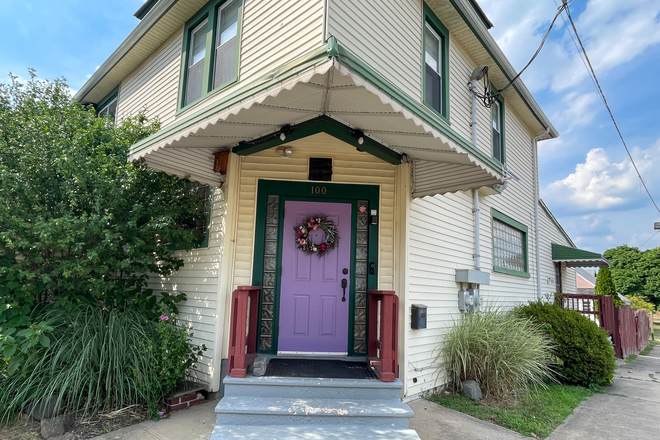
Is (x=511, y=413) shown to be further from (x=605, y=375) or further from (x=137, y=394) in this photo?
(x=137, y=394)

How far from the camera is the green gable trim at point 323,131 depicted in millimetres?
3844

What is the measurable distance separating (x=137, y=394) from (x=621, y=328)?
417 inches

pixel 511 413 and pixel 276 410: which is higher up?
pixel 276 410

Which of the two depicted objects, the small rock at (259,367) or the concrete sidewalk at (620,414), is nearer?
the small rock at (259,367)

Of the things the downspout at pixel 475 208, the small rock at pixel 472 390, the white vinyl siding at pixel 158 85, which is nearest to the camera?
the small rock at pixel 472 390

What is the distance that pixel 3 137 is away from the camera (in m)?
4.55

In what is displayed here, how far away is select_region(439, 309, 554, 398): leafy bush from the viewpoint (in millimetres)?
5258

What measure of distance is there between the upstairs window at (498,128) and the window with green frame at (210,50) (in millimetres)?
5696

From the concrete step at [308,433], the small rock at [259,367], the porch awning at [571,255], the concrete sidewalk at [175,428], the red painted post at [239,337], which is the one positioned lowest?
the concrete sidewalk at [175,428]

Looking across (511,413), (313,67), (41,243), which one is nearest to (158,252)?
(41,243)

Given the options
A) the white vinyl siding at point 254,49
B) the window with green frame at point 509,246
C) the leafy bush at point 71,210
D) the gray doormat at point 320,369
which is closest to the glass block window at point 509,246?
the window with green frame at point 509,246

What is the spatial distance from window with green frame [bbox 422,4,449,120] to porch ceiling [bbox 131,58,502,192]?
2.00m

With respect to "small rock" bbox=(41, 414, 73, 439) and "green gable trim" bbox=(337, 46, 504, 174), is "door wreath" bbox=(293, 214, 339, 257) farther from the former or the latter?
"small rock" bbox=(41, 414, 73, 439)

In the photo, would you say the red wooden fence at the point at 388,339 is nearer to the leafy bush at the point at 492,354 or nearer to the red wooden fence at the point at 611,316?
the leafy bush at the point at 492,354
